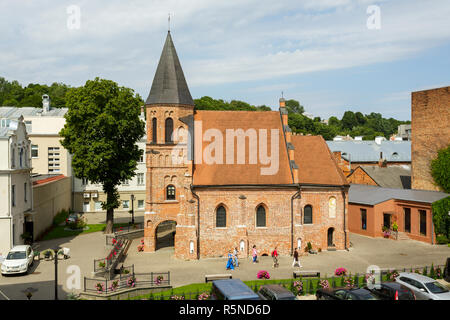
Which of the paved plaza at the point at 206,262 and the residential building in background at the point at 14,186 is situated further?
the residential building in background at the point at 14,186

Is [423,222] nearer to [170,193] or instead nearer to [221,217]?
[221,217]

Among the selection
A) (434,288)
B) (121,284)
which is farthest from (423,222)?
(121,284)

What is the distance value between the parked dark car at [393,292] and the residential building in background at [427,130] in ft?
82.0

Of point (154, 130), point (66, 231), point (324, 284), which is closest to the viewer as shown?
point (324, 284)

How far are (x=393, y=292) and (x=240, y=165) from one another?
1648cm

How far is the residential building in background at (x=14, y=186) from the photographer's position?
96.3 feet

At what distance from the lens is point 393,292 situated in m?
18.8

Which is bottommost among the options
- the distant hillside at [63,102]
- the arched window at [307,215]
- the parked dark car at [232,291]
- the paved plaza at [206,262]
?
the paved plaza at [206,262]

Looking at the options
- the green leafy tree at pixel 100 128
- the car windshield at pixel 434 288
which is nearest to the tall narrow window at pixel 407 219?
the car windshield at pixel 434 288

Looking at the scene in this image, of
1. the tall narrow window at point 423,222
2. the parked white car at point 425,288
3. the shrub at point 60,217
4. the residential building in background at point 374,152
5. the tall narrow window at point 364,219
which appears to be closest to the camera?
the parked white car at point 425,288

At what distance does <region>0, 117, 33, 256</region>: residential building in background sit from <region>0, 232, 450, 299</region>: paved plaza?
2.98m

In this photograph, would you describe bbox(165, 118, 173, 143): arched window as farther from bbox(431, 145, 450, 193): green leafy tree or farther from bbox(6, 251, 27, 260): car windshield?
bbox(431, 145, 450, 193): green leafy tree

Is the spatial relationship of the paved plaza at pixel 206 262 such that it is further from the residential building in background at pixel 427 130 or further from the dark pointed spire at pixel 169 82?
the dark pointed spire at pixel 169 82
